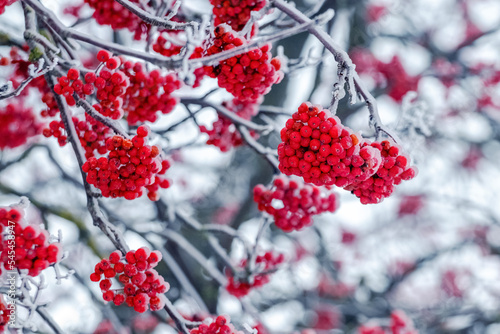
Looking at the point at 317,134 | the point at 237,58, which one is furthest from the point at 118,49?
the point at 317,134

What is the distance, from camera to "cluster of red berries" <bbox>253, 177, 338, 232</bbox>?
235 centimetres

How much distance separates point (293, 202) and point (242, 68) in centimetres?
84

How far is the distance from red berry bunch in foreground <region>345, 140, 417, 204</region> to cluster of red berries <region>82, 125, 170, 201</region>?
742 mm

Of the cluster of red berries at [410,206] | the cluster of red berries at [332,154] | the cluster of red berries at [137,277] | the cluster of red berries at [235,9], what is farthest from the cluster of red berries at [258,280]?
the cluster of red berries at [410,206]

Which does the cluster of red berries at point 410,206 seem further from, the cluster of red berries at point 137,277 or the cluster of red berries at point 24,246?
the cluster of red berries at point 24,246

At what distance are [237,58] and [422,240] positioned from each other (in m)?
7.03

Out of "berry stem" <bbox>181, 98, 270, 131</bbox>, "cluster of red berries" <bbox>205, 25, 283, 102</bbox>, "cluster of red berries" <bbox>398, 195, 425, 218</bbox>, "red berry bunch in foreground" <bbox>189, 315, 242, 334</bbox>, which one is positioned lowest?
"red berry bunch in foreground" <bbox>189, 315, 242, 334</bbox>

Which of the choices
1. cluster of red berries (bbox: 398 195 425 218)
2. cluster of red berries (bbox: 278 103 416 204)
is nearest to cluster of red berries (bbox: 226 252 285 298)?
cluster of red berries (bbox: 278 103 416 204)

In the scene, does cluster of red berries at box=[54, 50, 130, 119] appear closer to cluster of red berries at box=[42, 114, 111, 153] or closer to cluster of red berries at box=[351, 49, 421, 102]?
cluster of red berries at box=[42, 114, 111, 153]

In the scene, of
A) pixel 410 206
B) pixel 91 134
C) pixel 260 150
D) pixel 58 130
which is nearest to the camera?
pixel 91 134

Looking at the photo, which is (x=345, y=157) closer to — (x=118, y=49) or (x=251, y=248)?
(x=118, y=49)

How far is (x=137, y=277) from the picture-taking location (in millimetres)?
1680

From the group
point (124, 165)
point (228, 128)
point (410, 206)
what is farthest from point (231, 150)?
point (410, 206)

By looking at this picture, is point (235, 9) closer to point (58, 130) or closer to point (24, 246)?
point (58, 130)
